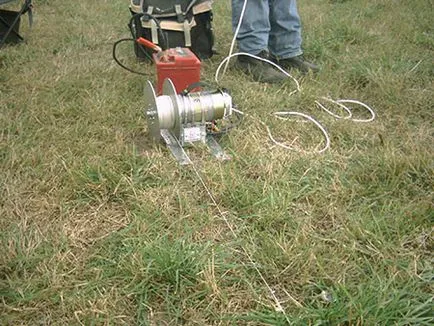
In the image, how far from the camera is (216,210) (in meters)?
1.37

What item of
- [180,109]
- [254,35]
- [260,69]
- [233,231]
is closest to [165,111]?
[180,109]

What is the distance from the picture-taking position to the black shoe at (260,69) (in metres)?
2.29

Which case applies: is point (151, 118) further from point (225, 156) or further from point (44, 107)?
point (44, 107)

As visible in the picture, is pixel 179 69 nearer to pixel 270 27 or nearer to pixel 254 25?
pixel 254 25

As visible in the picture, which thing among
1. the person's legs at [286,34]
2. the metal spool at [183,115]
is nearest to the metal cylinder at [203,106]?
the metal spool at [183,115]

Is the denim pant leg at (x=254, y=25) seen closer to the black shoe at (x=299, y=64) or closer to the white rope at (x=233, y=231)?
the black shoe at (x=299, y=64)

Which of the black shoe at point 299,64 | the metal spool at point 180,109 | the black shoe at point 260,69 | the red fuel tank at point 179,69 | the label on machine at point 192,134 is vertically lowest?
the black shoe at point 299,64

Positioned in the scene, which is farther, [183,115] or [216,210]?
[183,115]

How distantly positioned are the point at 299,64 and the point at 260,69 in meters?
0.28

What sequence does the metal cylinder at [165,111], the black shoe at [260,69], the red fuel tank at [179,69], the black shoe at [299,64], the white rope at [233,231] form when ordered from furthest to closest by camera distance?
the black shoe at [299,64] → the black shoe at [260,69] → the red fuel tank at [179,69] → the metal cylinder at [165,111] → the white rope at [233,231]

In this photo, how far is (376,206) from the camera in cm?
139

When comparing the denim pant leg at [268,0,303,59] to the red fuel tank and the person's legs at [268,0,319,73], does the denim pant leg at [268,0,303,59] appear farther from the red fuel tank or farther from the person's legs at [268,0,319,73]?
the red fuel tank

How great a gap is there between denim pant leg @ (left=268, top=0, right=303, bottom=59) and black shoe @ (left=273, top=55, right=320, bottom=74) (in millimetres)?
27

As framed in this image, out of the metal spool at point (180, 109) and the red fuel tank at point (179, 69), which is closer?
the metal spool at point (180, 109)
